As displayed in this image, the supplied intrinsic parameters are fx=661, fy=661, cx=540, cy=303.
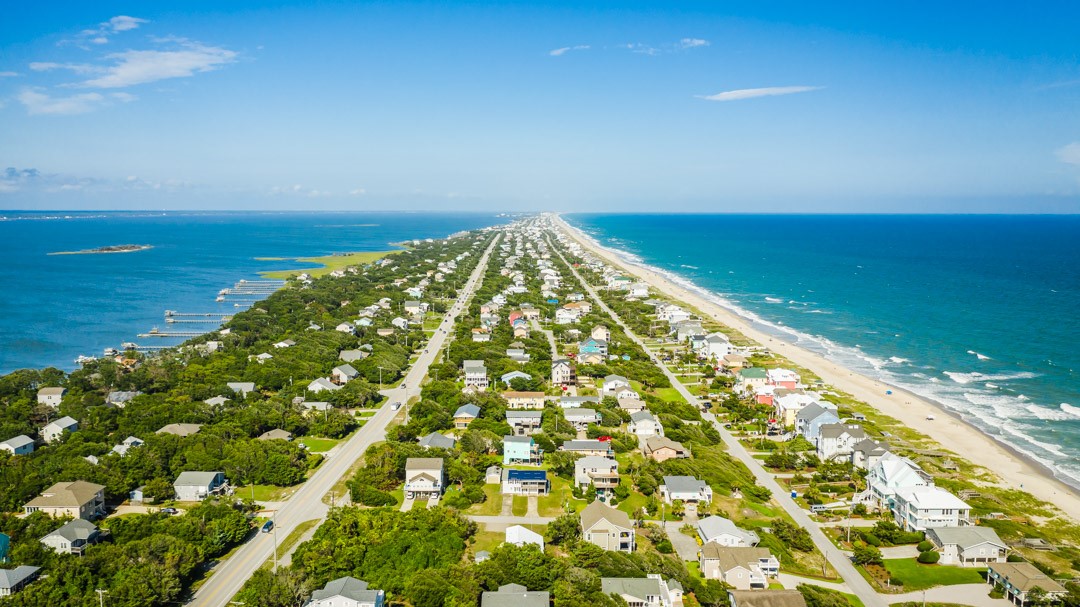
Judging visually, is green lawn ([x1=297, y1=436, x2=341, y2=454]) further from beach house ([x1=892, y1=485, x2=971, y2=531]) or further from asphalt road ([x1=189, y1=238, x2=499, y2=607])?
beach house ([x1=892, y1=485, x2=971, y2=531])

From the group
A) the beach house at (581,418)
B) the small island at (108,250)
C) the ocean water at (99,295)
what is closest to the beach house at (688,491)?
the beach house at (581,418)

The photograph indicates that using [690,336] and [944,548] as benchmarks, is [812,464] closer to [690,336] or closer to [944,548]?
[944,548]

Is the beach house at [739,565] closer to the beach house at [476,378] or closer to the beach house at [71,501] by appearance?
the beach house at [476,378]

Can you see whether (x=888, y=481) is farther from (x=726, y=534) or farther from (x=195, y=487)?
(x=195, y=487)

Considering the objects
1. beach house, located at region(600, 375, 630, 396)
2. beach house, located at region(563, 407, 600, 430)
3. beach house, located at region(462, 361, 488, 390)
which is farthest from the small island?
beach house, located at region(563, 407, 600, 430)

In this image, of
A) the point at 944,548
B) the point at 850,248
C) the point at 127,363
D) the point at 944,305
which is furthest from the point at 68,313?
the point at 850,248

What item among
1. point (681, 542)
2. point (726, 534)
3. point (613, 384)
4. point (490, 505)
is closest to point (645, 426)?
point (613, 384)
